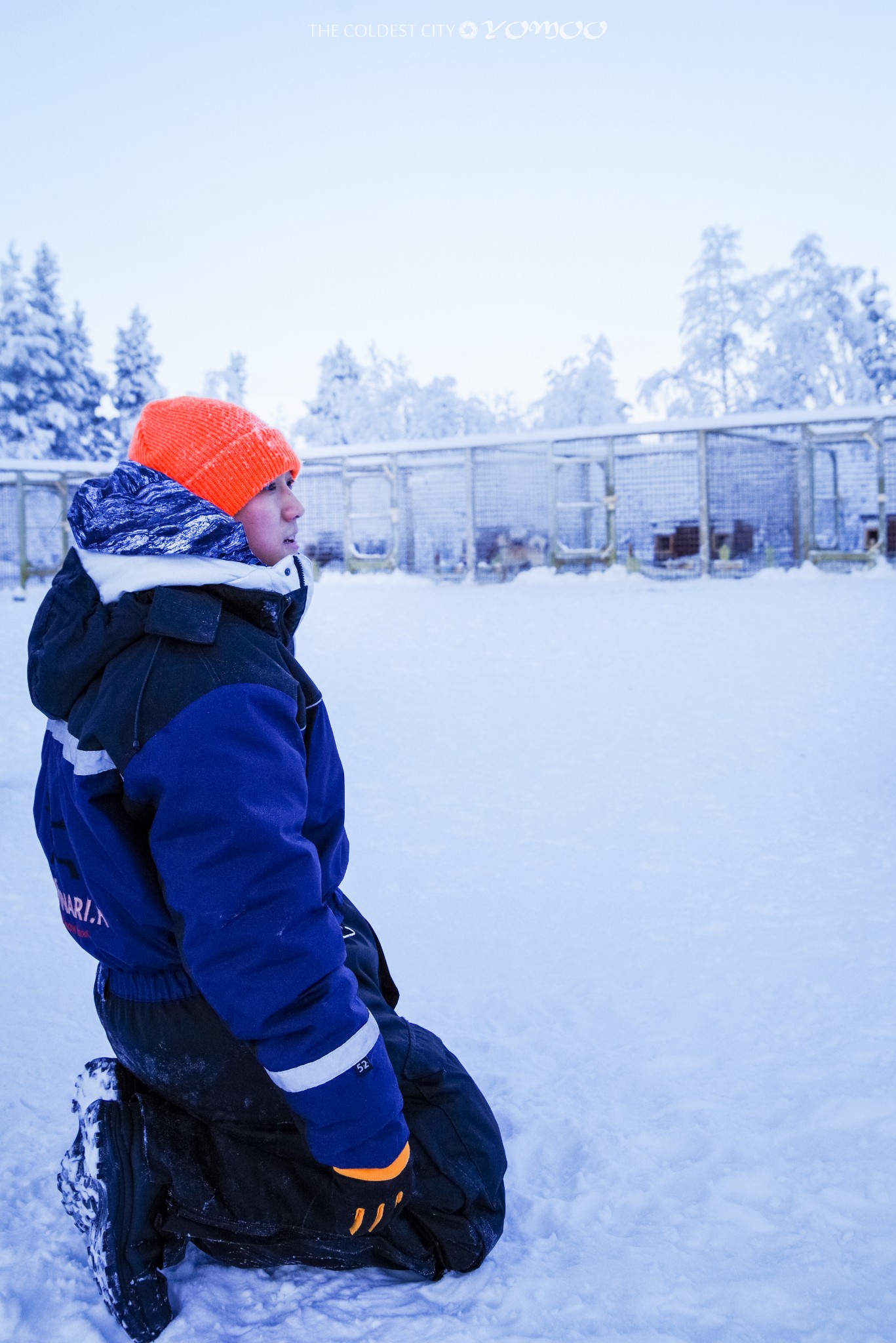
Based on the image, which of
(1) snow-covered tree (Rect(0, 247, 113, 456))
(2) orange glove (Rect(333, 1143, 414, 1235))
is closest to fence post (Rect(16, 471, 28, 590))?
(2) orange glove (Rect(333, 1143, 414, 1235))

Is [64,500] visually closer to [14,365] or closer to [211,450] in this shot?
[211,450]

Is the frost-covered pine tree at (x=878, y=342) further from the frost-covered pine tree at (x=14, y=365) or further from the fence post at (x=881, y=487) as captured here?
the frost-covered pine tree at (x=14, y=365)

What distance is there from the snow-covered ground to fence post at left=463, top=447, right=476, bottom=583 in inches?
306

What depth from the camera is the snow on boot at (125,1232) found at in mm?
1801

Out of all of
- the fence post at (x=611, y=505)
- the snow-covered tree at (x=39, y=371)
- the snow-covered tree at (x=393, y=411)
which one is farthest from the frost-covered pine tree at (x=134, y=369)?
the fence post at (x=611, y=505)

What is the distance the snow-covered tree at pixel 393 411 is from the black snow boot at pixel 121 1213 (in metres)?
43.7

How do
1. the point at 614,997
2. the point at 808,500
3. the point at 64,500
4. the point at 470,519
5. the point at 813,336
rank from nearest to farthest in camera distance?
the point at 614,997 → the point at 808,500 → the point at 470,519 → the point at 64,500 → the point at 813,336

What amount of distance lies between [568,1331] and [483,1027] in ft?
4.40

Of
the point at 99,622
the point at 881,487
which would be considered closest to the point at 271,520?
the point at 99,622

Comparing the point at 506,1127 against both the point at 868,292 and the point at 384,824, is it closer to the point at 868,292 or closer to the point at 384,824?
the point at 384,824

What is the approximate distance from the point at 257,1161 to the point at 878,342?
119ft

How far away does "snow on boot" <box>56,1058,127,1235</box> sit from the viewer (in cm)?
185

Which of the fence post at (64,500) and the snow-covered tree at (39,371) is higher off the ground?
the snow-covered tree at (39,371)

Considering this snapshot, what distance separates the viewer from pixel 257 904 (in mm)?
1617
